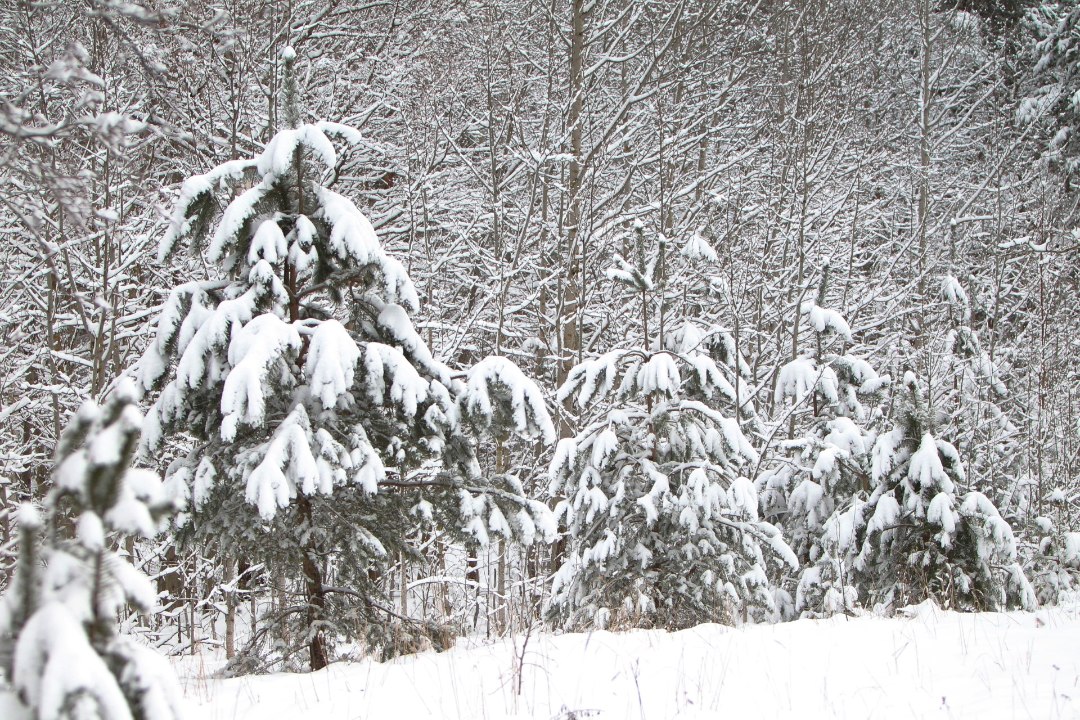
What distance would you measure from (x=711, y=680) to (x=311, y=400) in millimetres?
2994

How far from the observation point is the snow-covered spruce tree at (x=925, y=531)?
291 inches

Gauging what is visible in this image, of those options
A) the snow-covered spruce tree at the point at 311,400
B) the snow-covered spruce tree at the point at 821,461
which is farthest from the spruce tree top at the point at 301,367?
the snow-covered spruce tree at the point at 821,461

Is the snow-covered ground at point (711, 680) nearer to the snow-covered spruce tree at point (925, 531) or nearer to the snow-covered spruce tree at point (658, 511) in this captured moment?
the snow-covered spruce tree at point (658, 511)

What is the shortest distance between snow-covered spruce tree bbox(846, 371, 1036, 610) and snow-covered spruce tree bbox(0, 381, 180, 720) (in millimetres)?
7061

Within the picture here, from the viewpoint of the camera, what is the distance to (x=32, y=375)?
39.0 ft

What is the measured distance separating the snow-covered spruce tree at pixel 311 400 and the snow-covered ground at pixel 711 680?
2.83 ft

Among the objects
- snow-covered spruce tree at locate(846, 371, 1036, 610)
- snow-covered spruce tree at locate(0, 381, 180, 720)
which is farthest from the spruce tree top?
snow-covered spruce tree at locate(846, 371, 1036, 610)

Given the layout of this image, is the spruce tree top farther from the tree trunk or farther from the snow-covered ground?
the snow-covered ground

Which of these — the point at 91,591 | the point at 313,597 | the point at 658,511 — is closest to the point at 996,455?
the point at 658,511

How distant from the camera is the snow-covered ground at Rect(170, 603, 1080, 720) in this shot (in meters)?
3.52

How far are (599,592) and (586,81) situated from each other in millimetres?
8252

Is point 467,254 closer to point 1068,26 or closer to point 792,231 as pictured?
point 792,231

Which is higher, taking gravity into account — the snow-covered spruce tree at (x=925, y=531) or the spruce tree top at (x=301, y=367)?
the spruce tree top at (x=301, y=367)

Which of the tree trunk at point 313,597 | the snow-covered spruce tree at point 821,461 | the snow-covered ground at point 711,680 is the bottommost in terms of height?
the snow-covered ground at point 711,680
